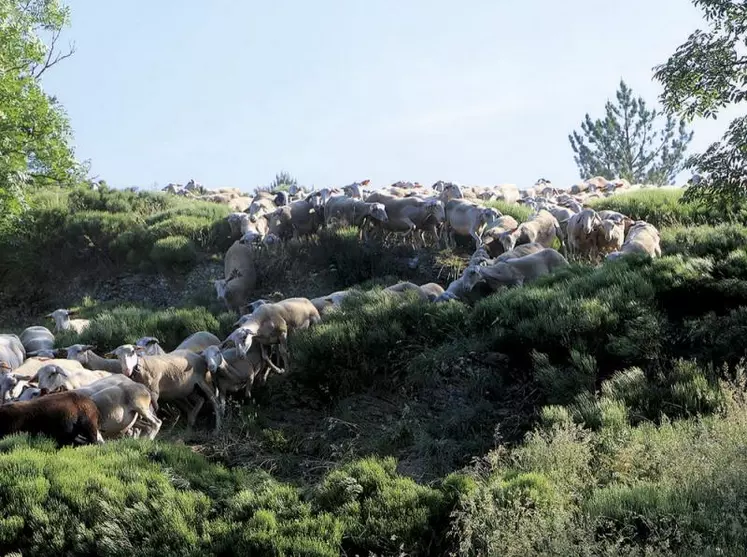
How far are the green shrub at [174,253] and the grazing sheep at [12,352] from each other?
7299mm

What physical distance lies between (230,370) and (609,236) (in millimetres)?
8704

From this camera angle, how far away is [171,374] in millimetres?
12508

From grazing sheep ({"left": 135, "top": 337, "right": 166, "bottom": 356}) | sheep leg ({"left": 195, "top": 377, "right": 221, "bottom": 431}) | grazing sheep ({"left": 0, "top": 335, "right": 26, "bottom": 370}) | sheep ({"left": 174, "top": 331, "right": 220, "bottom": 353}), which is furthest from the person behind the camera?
sheep ({"left": 174, "top": 331, "right": 220, "bottom": 353})

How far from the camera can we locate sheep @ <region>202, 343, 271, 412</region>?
12.8 metres

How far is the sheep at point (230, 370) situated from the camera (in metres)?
12.8

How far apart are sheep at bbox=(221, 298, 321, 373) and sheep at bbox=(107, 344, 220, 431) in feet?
2.34

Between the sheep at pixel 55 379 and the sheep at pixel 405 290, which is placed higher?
the sheep at pixel 405 290

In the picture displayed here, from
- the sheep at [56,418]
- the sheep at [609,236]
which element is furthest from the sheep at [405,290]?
the sheep at [56,418]

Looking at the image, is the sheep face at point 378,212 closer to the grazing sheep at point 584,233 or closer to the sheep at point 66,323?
the grazing sheep at point 584,233

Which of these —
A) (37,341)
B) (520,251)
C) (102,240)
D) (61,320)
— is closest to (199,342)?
(37,341)

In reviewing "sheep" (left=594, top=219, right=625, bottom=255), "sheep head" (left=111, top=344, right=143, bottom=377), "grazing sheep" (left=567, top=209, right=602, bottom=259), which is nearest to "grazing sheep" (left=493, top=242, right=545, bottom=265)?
"grazing sheep" (left=567, top=209, right=602, bottom=259)

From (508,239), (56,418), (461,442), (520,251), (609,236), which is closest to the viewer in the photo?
(56,418)

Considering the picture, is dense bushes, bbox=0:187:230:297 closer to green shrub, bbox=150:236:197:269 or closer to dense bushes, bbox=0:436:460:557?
green shrub, bbox=150:236:197:269

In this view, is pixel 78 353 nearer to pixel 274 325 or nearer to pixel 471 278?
pixel 274 325
